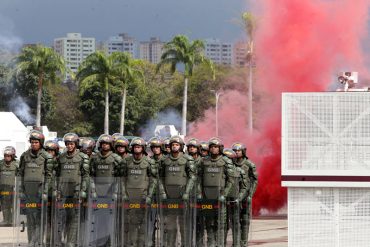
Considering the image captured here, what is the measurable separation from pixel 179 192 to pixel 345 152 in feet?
11.7

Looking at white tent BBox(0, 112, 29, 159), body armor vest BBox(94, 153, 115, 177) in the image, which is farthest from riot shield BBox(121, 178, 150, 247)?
white tent BBox(0, 112, 29, 159)

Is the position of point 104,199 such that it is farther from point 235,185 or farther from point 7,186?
point 7,186

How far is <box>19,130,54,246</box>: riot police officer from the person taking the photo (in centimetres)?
1700

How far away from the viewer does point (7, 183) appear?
847 inches

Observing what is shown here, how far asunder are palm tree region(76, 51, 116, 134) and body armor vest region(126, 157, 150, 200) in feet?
178

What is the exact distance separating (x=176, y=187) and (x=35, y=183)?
2291 mm

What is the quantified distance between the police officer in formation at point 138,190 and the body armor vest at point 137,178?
16mm

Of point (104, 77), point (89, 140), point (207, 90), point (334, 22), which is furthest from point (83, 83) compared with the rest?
point (89, 140)

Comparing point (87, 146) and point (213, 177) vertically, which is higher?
point (87, 146)

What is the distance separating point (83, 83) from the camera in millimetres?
70938

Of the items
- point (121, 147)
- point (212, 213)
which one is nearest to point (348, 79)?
point (212, 213)

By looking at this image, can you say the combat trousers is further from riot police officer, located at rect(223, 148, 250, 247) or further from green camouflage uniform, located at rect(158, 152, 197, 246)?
green camouflage uniform, located at rect(158, 152, 197, 246)

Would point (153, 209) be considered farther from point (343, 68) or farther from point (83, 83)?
point (83, 83)

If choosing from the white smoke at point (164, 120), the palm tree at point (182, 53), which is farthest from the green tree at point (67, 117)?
the palm tree at point (182, 53)
